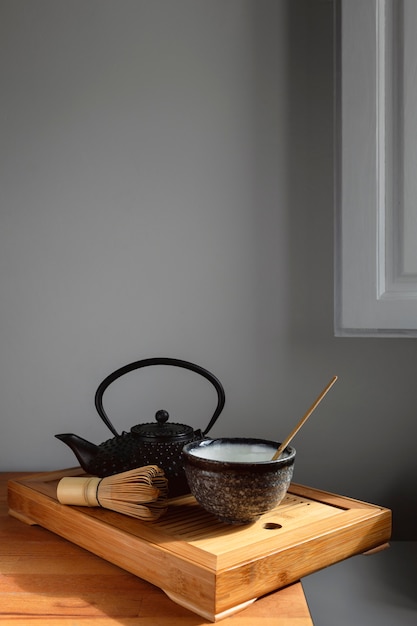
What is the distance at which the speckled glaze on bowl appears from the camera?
0.78m

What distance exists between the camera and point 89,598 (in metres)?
0.75

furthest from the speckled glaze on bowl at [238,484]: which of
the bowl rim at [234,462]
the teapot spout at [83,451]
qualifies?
the teapot spout at [83,451]

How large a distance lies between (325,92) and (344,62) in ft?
0.89

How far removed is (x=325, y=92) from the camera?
123cm

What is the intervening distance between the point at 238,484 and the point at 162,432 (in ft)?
0.73

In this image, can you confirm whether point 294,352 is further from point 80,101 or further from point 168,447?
point 80,101

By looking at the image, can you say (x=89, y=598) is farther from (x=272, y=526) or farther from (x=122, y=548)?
(x=272, y=526)

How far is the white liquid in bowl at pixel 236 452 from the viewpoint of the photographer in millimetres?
888

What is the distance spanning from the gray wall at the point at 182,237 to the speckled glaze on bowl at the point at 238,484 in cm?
45

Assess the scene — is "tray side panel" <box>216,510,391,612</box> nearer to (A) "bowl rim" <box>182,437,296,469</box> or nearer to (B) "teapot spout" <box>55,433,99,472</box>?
(A) "bowl rim" <box>182,437,296,469</box>

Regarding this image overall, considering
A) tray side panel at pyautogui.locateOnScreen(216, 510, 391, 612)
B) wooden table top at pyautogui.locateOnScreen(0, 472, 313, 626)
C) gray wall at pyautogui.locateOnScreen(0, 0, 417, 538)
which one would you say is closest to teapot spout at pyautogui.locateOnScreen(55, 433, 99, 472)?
wooden table top at pyautogui.locateOnScreen(0, 472, 313, 626)

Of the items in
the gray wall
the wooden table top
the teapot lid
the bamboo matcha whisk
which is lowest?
the wooden table top

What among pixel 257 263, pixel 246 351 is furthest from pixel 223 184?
pixel 246 351

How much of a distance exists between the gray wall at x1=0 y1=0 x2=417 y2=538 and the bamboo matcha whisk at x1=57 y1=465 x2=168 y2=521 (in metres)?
0.37
